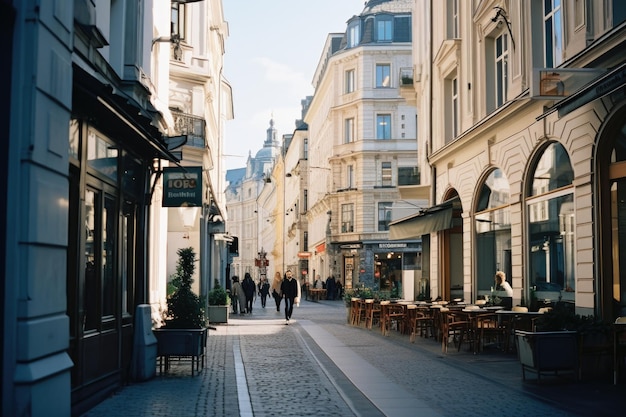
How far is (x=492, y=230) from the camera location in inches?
870

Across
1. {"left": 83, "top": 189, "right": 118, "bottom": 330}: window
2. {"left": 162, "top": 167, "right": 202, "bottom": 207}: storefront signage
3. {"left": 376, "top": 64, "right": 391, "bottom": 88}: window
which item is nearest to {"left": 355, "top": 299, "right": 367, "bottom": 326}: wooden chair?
{"left": 162, "top": 167, "right": 202, "bottom": 207}: storefront signage

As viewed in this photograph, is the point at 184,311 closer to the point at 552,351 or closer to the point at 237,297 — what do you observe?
the point at 552,351

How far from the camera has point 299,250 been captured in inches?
3406

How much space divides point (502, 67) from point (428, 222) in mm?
4866

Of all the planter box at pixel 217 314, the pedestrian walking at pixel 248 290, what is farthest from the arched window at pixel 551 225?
the pedestrian walking at pixel 248 290

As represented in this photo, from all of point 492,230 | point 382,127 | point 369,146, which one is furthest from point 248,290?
point 382,127

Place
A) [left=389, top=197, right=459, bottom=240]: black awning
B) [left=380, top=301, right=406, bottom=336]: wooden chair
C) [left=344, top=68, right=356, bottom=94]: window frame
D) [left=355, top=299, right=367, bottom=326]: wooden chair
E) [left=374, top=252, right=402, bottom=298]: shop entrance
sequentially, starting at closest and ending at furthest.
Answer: [left=380, top=301, right=406, bottom=336]: wooden chair, [left=389, top=197, right=459, bottom=240]: black awning, [left=355, top=299, right=367, bottom=326]: wooden chair, [left=374, top=252, right=402, bottom=298]: shop entrance, [left=344, top=68, right=356, bottom=94]: window frame

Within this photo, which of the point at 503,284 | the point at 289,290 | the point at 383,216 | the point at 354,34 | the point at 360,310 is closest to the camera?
the point at 503,284

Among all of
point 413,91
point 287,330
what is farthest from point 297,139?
point 287,330

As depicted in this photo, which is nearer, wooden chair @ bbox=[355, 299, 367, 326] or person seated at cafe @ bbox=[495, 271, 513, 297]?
person seated at cafe @ bbox=[495, 271, 513, 297]

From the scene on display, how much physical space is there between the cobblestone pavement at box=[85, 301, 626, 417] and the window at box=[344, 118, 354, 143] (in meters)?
44.0

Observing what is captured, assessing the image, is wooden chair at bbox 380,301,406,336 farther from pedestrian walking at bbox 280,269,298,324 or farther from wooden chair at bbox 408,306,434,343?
pedestrian walking at bbox 280,269,298,324

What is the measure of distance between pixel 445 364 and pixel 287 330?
10548mm

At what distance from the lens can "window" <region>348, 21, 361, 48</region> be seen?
6300cm
